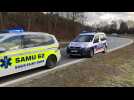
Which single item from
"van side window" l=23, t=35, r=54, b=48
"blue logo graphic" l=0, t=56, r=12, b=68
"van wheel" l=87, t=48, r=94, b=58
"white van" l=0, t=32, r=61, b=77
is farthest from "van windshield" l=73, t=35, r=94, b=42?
"blue logo graphic" l=0, t=56, r=12, b=68

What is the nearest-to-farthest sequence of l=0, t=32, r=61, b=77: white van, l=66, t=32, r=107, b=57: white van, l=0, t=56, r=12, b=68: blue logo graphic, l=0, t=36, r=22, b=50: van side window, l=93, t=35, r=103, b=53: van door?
l=0, t=56, r=12, b=68: blue logo graphic, l=0, t=32, r=61, b=77: white van, l=0, t=36, r=22, b=50: van side window, l=66, t=32, r=107, b=57: white van, l=93, t=35, r=103, b=53: van door

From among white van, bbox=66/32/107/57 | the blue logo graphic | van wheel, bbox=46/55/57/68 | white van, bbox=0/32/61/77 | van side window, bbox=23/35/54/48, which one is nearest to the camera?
the blue logo graphic

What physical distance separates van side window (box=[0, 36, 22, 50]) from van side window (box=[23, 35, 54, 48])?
0.98ft

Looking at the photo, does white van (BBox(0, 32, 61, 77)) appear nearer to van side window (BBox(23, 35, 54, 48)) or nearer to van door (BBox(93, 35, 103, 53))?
van side window (BBox(23, 35, 54, 48))

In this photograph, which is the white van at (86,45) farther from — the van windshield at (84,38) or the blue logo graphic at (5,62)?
the blue logo graphic at (5,62)

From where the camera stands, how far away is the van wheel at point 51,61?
32.9 feet

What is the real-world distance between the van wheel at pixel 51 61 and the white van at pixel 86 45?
3744 mm

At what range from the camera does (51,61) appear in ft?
33.7

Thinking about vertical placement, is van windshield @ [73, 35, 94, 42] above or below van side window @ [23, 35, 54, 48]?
below

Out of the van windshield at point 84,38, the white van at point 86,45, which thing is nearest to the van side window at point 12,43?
the white van at point 86,45

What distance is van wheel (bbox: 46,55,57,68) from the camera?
1003 centimetres

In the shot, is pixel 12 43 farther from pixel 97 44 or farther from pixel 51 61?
pixel 97 44

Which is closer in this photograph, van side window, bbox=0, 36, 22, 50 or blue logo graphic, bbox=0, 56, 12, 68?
blue logo graphic, bbox=0, 56, 12, 68
